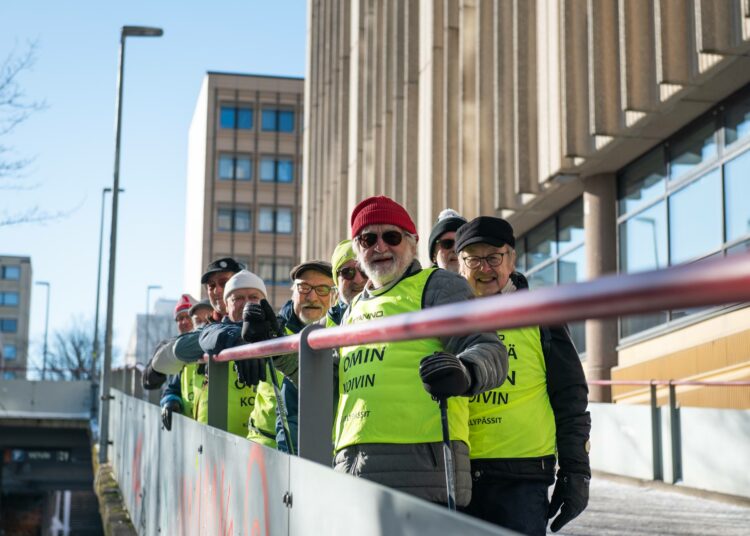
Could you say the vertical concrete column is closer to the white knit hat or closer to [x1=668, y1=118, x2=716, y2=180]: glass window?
[x1=668, y1=118, x2=716, y2=180]: glass window

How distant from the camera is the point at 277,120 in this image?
74625mm

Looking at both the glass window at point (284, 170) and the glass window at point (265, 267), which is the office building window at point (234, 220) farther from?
the glass window at point (284, 170)

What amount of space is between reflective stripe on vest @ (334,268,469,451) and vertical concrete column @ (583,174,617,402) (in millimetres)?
14625

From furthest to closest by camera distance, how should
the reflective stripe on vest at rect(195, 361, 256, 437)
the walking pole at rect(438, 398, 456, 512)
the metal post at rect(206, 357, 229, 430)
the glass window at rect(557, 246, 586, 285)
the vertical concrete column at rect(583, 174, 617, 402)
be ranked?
the glass window at rect(557, 246, 586, 285)
the vertical concrete column at rect(583, 174, 617, 402)
the reflective stripe on vest at rect(195, 361, 256, 437)
the metal post at rect(206, 357, 229, 430)
the walking pole at rect(438, 398, 456, 512)

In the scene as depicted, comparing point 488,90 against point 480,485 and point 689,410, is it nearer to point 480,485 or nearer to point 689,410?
point 689,410

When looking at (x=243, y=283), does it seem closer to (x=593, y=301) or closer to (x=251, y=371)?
(x=251, y=371)

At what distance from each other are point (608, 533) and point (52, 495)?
4587 centimetres

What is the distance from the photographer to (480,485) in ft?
13.0

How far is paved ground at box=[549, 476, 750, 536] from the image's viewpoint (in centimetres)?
852

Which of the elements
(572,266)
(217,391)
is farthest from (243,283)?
(572,266)

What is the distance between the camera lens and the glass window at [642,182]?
645 inches

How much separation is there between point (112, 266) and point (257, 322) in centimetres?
1678

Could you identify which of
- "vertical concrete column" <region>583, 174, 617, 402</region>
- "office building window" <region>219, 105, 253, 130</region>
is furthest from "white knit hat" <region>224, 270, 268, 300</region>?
"office building window" <region>219, 105, 253, 130</region>

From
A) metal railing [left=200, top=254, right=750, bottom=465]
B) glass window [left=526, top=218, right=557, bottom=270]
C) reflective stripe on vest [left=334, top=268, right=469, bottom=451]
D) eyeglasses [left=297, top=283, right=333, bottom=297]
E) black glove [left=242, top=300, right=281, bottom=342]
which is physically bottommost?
reflective stripe on vest [left=334, top=268, right=469, bottom=451]
